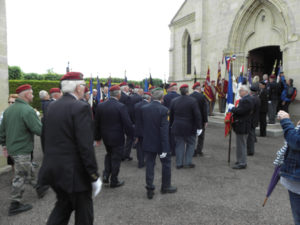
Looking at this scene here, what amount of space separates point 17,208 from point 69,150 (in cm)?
222

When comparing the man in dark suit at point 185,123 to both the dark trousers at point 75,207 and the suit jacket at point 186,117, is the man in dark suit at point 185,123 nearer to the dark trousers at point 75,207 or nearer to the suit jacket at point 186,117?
the suit jacket at point 186,117

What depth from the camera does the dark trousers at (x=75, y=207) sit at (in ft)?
7.33

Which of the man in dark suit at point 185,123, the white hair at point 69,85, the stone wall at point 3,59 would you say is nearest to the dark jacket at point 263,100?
the man in dark suit at point 185,123

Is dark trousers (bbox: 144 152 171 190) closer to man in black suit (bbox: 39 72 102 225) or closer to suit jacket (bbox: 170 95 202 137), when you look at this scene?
suit jacket (bbox: 170 95 202 137)

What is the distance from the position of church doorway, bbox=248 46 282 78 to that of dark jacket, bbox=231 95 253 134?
916 centimetres

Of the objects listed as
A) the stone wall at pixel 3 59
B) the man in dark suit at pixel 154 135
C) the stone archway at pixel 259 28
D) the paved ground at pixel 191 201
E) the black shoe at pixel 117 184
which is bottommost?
the paved ground at pixel 191 201

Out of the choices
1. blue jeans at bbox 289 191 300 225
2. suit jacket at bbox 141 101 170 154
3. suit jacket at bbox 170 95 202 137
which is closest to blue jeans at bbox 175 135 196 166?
suit jacket at bbox 170 95 202 137

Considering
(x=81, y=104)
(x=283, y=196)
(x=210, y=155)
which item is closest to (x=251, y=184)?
(x=283, y=196)

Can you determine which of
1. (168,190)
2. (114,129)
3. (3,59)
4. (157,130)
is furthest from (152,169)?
(3,59)

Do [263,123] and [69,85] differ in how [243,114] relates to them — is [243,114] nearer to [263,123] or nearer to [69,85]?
[263,123]

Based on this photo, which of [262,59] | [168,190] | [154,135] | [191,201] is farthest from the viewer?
[262,59]

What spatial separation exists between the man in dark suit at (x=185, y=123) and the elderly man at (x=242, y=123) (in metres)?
0.94

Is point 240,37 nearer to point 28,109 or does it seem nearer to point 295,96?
point 295,96

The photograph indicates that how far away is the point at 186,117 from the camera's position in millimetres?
5555
